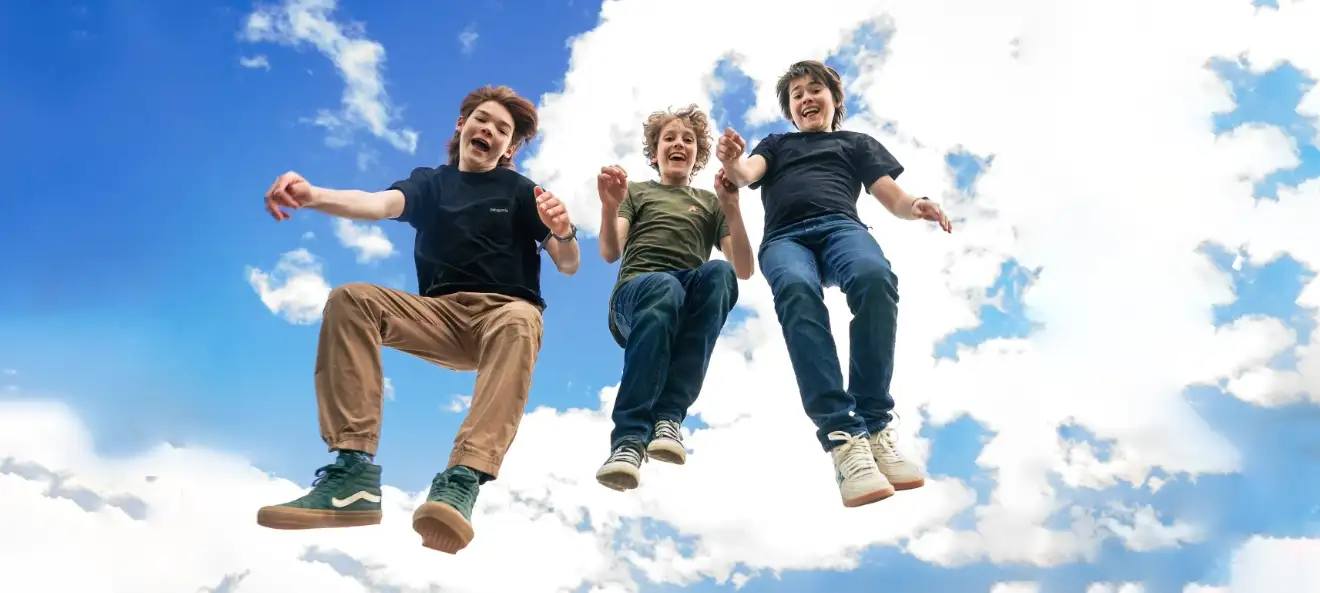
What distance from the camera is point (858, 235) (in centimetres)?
549

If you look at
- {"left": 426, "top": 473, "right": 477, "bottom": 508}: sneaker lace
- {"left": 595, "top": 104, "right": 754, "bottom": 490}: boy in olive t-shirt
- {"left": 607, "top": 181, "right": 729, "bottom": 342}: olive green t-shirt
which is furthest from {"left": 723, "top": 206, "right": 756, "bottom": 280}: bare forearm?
{"left": 426, "top": 473, "right": 477, "bottom": 508}: sneaker lace

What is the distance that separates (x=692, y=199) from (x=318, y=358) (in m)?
2.76

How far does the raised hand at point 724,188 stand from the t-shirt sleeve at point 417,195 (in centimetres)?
174

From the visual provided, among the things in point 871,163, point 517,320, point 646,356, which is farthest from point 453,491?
point 871,163

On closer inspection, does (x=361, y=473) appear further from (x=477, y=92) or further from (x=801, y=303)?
(x=477, y=92)

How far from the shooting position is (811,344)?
4879 mm

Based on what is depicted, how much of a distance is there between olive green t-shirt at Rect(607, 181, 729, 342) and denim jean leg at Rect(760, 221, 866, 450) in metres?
0.76

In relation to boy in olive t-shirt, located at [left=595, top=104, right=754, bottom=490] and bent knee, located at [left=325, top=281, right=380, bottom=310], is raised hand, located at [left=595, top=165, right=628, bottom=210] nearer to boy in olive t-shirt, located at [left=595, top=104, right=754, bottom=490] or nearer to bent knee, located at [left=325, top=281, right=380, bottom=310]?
boy in olive t-shirt, located at [left=595, top=104, right=754, bottom=490]

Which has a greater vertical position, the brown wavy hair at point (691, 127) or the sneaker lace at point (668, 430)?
the brown wavy hair at point (691, 127)

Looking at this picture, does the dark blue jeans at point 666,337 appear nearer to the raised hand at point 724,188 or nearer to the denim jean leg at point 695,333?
the denim jean leg at point 695,333

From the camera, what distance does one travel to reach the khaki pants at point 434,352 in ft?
14.4

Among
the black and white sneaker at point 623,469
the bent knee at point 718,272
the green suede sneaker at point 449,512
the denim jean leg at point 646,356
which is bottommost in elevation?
the green suede sneaker at point 449,512

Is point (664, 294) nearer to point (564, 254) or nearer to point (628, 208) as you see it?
point (564, 254)

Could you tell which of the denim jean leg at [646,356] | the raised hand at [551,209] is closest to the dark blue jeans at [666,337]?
the denim jean leg at [646,356]
